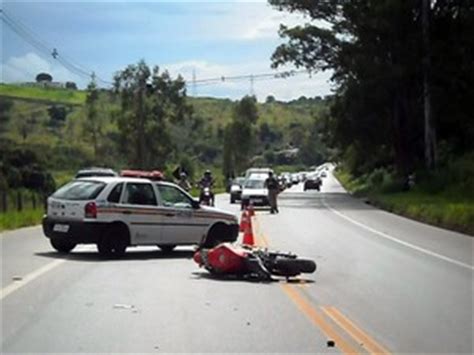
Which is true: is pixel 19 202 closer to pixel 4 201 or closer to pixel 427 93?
pixel 4 201

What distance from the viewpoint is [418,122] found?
196ft

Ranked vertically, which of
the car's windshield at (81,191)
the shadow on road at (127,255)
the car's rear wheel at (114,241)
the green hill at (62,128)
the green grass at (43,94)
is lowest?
the shadow on road at (127,255)

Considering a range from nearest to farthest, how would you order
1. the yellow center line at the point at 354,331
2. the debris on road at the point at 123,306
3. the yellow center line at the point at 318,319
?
the yellow center line at the point at 354,331, the yellow center line at the point at 318,319, the debris on road at the point at 123,306

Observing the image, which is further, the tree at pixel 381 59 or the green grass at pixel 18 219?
the tree at pixel 381 59

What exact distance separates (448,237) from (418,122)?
1356 inches

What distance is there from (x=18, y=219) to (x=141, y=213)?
11.2 m

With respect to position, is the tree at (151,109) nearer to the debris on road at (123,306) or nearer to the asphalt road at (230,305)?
the asphalt road at (230,305)

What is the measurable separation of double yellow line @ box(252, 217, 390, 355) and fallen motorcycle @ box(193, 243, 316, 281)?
102 centimetres

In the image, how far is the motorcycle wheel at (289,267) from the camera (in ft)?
49.9

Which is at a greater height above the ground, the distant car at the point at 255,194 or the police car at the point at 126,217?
the police car at the point at 126,217

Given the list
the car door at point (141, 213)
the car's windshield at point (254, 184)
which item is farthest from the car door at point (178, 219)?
the car's windshield at point (254, 184)

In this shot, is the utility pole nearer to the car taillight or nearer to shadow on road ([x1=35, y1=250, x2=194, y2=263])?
shadow on road ([x1=35, y1=250, x2=194, y2=263])

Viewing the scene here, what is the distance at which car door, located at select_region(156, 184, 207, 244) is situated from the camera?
64.6 ft

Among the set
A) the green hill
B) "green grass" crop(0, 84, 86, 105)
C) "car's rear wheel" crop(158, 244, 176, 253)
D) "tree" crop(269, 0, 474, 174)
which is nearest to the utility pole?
"tree" crop(269, 0, 474, 174)
